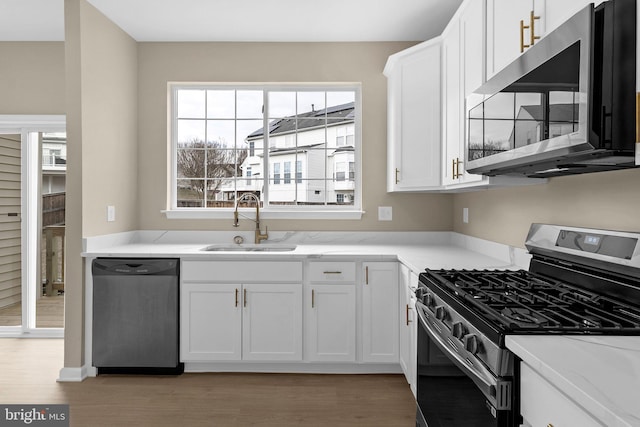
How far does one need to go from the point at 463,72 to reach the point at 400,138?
773 mm

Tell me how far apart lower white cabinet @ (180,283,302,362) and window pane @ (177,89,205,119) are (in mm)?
1594

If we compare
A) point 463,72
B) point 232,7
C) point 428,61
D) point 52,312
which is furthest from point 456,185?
point 52,312

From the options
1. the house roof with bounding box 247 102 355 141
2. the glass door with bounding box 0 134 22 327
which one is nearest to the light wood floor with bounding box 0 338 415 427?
the glass door with bounding box 0 134 22 327

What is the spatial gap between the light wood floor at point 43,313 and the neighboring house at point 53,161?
3.22ft

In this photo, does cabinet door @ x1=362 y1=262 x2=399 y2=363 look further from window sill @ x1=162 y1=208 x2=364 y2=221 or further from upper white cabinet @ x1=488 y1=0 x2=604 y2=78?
upper white cabinet @ x1=488 y1=0 x2=604 y2=78

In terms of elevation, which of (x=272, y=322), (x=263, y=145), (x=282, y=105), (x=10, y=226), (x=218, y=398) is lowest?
(x=218, y=398)

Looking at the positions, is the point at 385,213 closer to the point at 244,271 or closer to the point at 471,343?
the point at 244,271

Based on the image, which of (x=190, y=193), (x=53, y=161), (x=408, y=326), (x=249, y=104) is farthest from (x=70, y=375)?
(x=249, y=104)

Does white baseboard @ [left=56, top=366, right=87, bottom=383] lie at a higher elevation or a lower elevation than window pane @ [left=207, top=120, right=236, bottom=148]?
lower

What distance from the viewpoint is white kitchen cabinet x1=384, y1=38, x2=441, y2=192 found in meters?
2.91

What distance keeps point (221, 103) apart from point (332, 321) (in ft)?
6.90

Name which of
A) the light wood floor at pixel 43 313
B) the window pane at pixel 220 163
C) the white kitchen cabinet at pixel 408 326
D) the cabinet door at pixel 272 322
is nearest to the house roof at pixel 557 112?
the white kitchen cabinet at pixel 408 326

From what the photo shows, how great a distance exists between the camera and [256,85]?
3.71m

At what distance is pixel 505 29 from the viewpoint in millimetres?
1873
